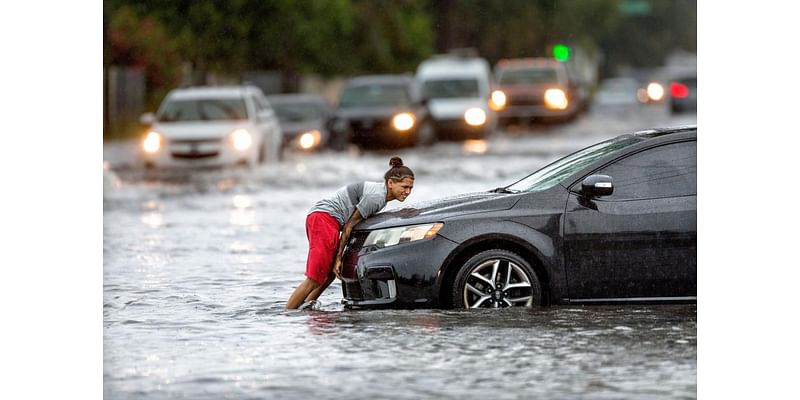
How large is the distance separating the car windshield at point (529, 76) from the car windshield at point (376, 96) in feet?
33.0

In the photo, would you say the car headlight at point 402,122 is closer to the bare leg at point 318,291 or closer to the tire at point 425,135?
the tire at point 425,135

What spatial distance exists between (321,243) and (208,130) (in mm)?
17826

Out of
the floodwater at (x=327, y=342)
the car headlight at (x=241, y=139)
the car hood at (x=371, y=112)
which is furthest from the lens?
the car hood at (x=371, y=112)

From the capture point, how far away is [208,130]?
97.0 ft

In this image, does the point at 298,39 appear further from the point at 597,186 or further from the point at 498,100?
the point at 597,186

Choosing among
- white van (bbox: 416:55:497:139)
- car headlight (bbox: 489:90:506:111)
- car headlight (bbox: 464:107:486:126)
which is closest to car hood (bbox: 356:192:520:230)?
white van (bbox: 416:55:497:139)

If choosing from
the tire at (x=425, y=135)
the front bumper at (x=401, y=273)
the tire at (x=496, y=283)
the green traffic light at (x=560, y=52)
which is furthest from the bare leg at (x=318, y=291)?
the green traffic light at (x=560, y=52)

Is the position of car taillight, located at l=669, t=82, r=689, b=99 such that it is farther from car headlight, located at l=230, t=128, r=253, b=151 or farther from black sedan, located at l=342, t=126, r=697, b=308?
black sedan, located at l=342, t=126, r=697, b=308

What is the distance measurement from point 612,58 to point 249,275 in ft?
433

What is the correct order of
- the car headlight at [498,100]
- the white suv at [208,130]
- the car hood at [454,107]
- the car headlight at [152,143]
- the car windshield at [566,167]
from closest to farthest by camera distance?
the car windshield at [566,167]
the car headlight at [152,143]
the white suv at [208,130]
the car hood at [454,107]
the car headlight at [498,100]

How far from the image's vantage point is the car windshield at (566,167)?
1154 centimetres

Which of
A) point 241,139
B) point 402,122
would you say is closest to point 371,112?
point 402,122
